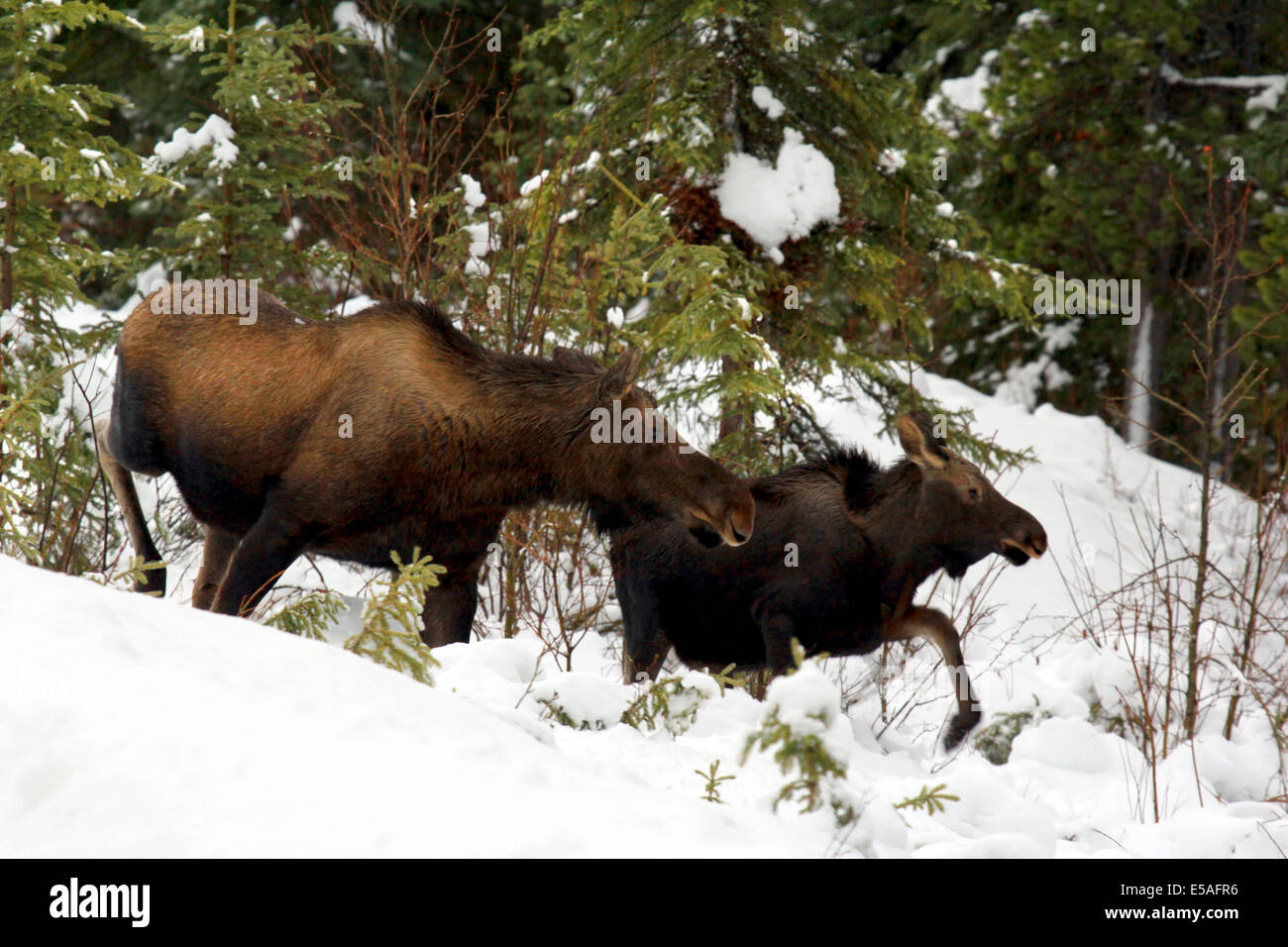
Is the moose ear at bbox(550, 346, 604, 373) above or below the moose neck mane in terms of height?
above

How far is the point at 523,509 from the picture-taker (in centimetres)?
638

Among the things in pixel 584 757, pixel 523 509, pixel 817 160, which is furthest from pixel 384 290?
pixel 584 757

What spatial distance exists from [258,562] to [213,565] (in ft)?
3.52

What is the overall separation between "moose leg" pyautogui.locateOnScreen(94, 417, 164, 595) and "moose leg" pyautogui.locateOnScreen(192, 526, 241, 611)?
0.18m

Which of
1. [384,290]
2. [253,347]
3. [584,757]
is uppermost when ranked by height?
[384,290]

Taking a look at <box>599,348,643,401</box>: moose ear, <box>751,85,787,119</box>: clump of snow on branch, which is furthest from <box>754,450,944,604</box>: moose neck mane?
<box>751,85,787,119</box>: clump of snow on branch

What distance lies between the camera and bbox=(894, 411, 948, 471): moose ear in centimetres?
695

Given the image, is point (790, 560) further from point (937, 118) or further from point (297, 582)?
point (937, 118)

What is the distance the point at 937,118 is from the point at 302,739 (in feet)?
53.6

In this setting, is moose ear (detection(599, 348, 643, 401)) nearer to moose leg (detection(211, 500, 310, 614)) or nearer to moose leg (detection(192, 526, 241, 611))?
moose leg (detection(211, 500, 310, 614))

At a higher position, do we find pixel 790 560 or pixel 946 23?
pixel 946 23

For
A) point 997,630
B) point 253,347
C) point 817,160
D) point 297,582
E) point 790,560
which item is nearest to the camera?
point 253,347

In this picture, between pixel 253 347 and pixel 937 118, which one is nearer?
pixel 253 347

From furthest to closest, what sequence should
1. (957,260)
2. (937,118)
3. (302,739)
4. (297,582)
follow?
1. (937,118)
2. (957,260)
3. (297,582)
4. (302,739)
